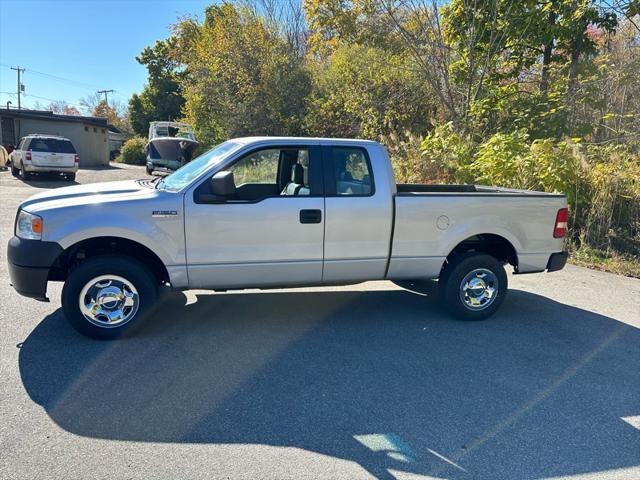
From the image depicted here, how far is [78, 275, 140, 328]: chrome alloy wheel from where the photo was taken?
4188 mm

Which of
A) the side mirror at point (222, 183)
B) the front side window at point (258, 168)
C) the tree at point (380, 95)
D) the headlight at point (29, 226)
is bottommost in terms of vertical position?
the headlight at point (29, 226)

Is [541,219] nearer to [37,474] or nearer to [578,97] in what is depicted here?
[37,474]

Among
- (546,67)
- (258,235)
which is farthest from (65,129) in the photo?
(258,235)

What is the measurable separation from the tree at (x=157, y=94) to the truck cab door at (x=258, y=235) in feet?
137

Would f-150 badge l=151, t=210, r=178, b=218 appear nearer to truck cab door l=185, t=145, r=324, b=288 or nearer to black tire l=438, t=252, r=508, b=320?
truck cab door l=185, t=145, r=324, b=288

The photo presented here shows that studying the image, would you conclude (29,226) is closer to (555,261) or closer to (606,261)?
(555,261)

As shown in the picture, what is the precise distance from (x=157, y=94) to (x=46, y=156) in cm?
2858

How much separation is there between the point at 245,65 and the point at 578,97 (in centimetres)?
1364

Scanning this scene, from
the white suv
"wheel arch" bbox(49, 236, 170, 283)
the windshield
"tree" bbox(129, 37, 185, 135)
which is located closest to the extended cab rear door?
the windshield

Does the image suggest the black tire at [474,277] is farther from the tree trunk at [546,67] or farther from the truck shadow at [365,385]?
the tree trunk at [546,67]

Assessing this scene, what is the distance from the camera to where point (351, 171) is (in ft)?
15.7

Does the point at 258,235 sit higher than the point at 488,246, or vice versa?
the point at 258,235

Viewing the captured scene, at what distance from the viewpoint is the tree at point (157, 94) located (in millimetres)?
43500

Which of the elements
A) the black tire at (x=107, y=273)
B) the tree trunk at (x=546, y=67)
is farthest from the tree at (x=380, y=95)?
the black tire at (x=107, y=273)
